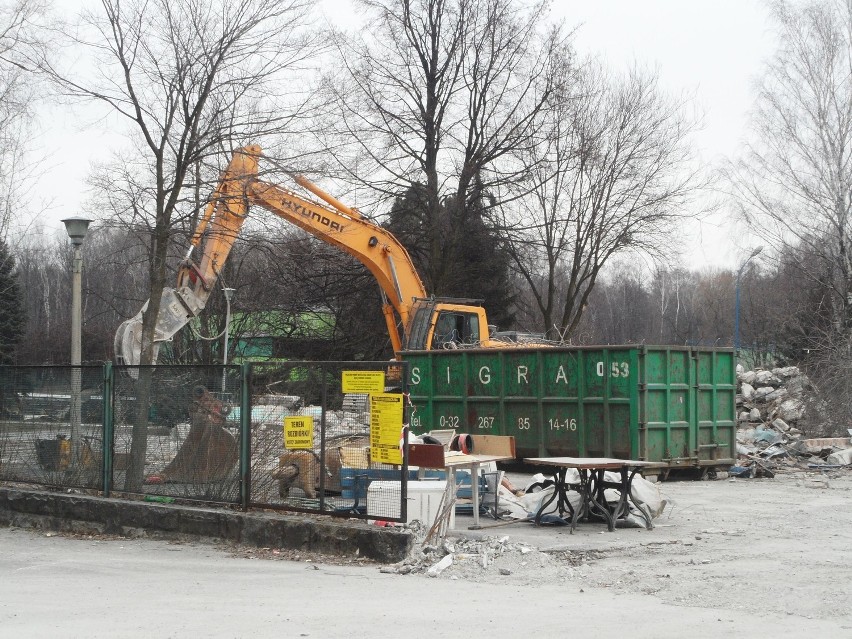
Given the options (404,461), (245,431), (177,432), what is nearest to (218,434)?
(245,431)

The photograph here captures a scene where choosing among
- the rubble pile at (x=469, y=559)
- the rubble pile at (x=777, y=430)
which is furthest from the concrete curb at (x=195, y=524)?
Answer: the rubble pile at (x=777, y=430)

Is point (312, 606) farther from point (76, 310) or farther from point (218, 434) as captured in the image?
point (76, 310)

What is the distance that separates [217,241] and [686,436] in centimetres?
923

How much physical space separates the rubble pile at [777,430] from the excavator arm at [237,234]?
335 inches

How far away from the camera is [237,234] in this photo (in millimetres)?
16078

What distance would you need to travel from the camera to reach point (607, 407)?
18.2 meters

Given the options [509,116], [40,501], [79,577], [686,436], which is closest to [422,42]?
[509,116]

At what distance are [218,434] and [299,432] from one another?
1278 mm

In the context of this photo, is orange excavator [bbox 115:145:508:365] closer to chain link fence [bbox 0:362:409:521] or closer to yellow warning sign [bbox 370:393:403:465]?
chain link fence [bbox 0:362:409:521]

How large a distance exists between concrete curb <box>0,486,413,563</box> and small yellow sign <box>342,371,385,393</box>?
4.55 feet

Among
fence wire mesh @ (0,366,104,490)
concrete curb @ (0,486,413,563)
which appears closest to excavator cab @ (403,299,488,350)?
fence wire mesh @ (0,366,104,490)

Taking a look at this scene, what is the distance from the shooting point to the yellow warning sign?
10.4 m

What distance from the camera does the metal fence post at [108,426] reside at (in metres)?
13.0

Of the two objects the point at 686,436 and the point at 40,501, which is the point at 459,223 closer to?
the point at 686,436
